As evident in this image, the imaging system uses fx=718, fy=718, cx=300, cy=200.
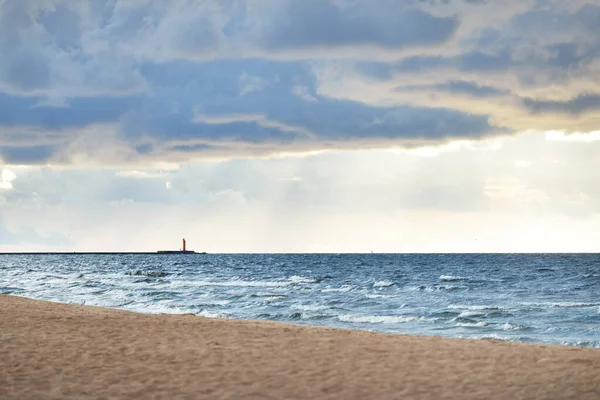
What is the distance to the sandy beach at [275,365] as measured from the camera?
42.8 feet

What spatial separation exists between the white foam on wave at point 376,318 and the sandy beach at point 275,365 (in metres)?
9.82

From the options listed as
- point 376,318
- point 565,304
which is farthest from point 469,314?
point 565,304

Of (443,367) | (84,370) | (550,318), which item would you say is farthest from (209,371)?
(550,318)

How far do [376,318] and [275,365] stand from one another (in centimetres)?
1767

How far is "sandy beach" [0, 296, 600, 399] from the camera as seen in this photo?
13.0 m

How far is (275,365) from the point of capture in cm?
1554

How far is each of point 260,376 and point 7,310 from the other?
16.7 meters

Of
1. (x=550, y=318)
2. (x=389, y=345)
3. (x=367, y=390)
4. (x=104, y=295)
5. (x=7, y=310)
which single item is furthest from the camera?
(x=104, y=295)

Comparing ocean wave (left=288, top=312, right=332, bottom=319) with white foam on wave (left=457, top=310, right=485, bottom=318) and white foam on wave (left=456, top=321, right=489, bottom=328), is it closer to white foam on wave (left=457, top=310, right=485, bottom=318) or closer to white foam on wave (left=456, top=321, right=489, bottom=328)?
white foam on wave (left=456, top=321, right=489, bottom=328)

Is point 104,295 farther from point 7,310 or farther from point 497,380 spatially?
point 497,380

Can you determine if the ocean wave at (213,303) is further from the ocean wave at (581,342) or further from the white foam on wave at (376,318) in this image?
the ocean wave at (581,342)

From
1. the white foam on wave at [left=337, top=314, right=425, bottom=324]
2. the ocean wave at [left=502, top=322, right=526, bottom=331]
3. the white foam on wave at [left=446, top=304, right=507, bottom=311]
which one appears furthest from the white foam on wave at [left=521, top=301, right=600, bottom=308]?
the white foam on wave at [left=337, top=314, right=425, bottom=324]

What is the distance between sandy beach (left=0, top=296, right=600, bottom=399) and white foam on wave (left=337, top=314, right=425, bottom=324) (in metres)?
9.82

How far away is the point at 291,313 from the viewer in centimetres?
3478
